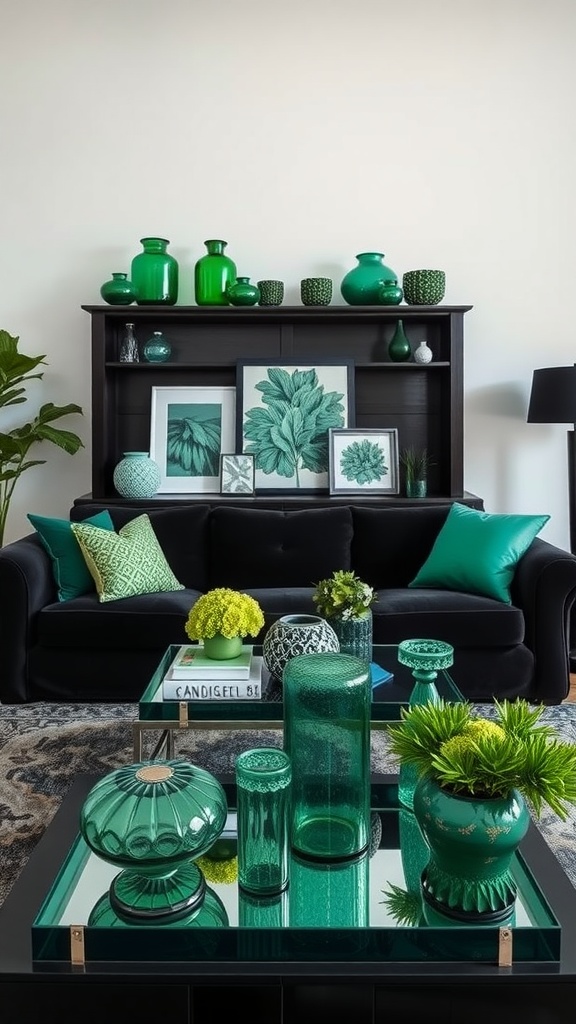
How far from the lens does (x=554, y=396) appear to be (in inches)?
155

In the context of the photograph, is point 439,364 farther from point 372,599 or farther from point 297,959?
point 297,959

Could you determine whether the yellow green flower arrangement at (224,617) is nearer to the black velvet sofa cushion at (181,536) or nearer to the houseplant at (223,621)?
the houseplant at (223,621)

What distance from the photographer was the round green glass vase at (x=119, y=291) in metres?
4.09

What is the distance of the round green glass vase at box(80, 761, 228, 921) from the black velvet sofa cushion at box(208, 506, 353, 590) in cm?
226

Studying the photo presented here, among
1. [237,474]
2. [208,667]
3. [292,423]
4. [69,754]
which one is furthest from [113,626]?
[292,423]

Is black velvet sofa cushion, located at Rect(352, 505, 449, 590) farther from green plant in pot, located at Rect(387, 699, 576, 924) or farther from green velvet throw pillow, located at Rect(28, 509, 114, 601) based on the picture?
green plant in pot, located at Rect(387, 699, 576, 924)

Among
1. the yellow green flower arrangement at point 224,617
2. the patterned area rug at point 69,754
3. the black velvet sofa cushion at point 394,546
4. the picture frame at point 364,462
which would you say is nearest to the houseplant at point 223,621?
the yellow green flower arrangement at point 224,617

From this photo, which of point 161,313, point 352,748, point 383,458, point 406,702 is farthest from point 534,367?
point 352,748

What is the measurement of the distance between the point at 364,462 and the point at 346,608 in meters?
1.94

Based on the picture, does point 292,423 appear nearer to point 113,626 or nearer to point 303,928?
point 113,626

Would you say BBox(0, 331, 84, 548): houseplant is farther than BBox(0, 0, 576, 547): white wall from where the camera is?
No

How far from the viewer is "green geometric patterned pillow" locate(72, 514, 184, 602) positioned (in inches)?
131

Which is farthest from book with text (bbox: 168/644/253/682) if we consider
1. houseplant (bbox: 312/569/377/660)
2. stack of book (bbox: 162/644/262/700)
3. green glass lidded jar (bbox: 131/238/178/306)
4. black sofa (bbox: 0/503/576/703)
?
green glass lidded jar (bbox: 131/238/178/306)

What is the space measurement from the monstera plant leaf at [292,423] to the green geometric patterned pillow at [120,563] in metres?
1.04
